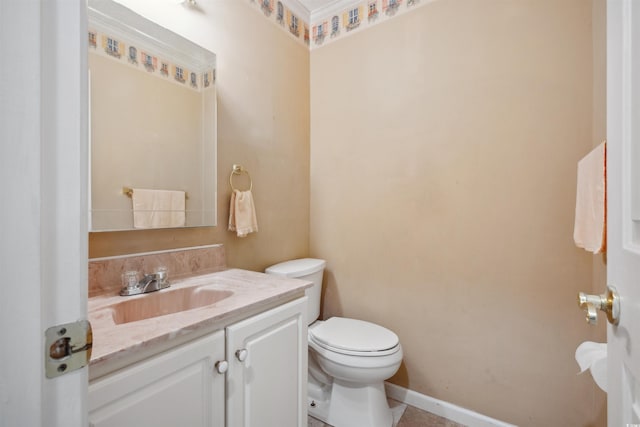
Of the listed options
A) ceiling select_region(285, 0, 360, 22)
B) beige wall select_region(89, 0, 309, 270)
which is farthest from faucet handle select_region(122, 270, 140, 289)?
ceiling select_region(285, 0, 360, 22)

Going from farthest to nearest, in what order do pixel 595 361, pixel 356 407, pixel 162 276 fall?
1. pixel 356 407
2. pixel 162 276
3. pixel 595 361

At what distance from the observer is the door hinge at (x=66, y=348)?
0.33 metres

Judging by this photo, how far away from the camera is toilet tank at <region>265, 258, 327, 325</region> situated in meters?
1.61

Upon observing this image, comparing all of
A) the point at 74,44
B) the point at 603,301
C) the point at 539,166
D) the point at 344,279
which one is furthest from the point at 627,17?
the point at 344,279

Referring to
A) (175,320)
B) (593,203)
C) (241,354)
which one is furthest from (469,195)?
(175,320)

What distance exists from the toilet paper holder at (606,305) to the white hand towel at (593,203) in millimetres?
456

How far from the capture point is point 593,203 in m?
0.91

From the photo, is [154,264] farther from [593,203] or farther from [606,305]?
[593,203]

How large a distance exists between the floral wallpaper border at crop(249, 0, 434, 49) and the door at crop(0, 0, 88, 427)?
166cm

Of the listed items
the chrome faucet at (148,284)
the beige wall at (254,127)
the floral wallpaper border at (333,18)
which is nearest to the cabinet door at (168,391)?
the chrome faucet at (148,284)

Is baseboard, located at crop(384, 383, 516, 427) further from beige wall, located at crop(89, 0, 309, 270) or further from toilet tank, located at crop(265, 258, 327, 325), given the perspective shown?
beige wall, located at crop(89, 0, 309, 270)

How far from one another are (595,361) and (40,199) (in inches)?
41.5

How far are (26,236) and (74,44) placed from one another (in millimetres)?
235

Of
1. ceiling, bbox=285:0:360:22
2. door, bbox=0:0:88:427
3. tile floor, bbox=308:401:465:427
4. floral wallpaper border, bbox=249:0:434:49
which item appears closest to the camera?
door, bbox=0:0:88:427
